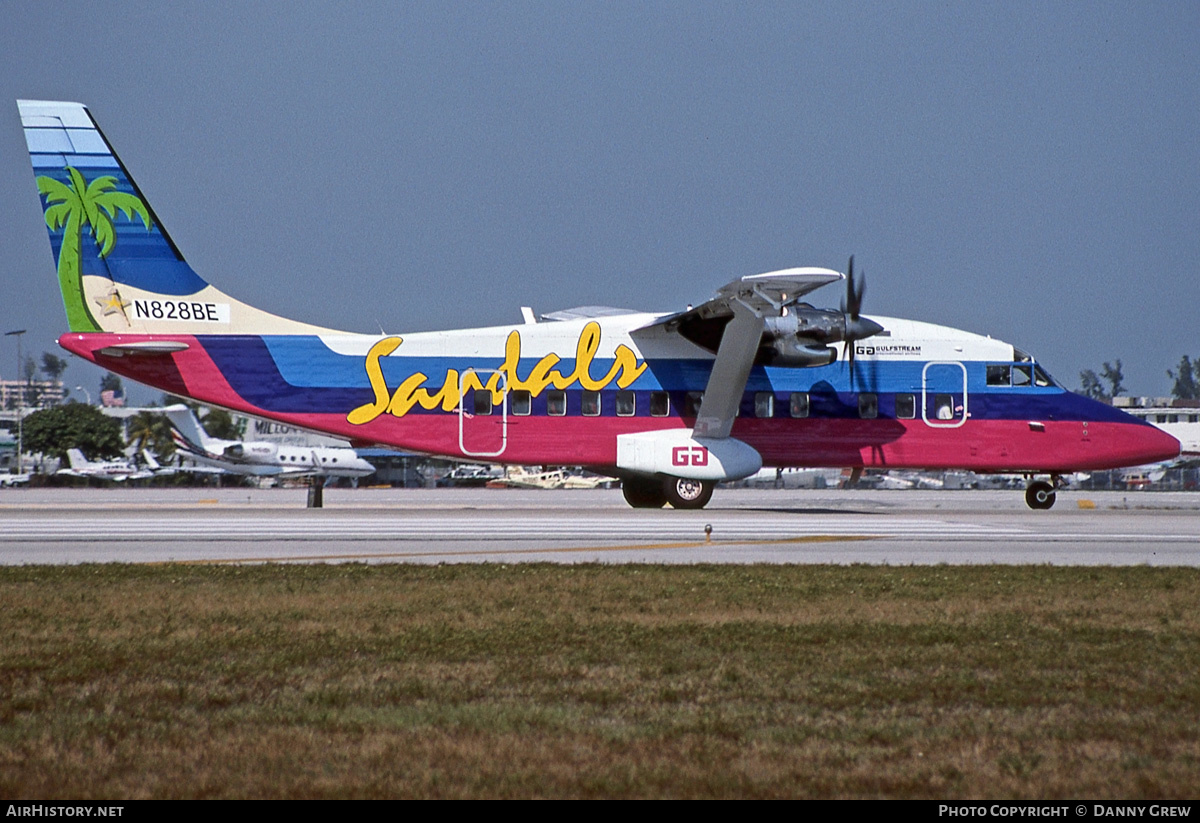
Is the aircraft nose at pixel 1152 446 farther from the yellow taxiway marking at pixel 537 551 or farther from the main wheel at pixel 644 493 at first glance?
the yellow taxiway marking at pixel 537 551

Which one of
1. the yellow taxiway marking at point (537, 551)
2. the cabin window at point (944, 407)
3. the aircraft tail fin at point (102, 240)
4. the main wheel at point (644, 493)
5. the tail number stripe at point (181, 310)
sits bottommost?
the yellow taxiway marking at point (537, 551)

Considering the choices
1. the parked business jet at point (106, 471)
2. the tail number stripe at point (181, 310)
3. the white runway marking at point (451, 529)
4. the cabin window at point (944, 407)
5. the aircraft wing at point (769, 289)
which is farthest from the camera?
the parked business jet at point (106, 471)

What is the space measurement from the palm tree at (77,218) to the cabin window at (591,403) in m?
11.3

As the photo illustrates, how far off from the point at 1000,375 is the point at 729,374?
7356 mm

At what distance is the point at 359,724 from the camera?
21.8 feet

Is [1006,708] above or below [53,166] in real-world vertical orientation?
below

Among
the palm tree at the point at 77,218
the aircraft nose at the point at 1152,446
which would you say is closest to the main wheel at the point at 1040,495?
the aircraft nose at the point at 1152,446

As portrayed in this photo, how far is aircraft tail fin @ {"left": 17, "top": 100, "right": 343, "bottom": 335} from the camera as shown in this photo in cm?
2564

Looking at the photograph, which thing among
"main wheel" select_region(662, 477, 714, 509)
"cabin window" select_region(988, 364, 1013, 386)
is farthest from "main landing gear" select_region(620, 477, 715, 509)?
"cabin window" select_region(988, 364, 1013, 386)

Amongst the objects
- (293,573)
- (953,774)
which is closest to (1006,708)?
(953,774)

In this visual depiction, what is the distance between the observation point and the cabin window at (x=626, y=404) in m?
27.5
